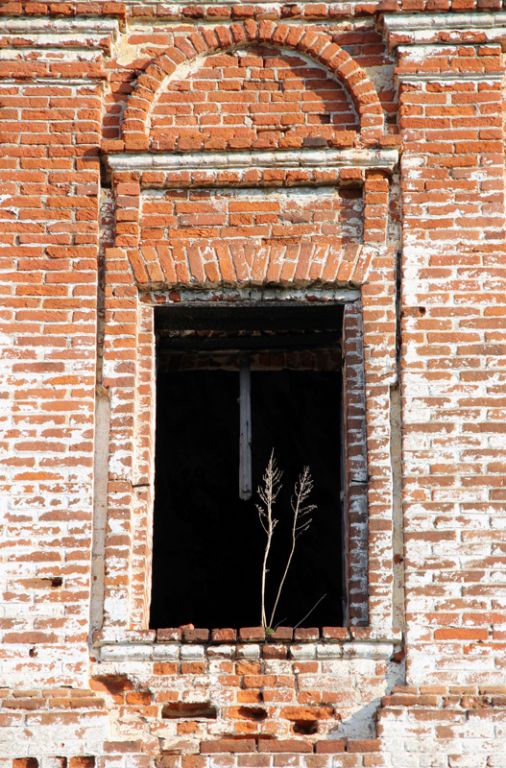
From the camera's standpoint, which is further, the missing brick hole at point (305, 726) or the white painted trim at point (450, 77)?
the white painted trim at point (450, 77)

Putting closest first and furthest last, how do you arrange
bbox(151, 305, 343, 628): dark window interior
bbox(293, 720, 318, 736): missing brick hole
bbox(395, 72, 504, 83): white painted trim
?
bbox(293, 720, 318, 736): missing brick hole, bbox(395, 72, 504, 83): white painted trim, bbox(151, 305, 343, 628): dark window interior

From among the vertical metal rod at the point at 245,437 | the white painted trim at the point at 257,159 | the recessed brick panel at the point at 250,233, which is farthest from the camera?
the vertical metal rod at the point at 245,437

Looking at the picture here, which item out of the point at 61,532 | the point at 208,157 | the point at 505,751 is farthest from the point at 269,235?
the point at 505,751

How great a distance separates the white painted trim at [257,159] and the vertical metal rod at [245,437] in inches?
53.4

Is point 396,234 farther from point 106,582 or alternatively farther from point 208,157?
point 106,582

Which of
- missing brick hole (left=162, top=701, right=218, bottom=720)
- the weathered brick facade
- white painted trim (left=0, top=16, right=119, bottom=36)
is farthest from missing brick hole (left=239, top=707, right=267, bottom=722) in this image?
white painted trim (left=0, top=16, right=119, bottom=36)

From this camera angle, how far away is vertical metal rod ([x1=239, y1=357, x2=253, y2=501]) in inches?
326

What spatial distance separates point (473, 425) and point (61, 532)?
2.09m

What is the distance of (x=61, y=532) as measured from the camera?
23.2 ft

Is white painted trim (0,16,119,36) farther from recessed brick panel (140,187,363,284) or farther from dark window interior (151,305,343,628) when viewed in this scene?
dark window interior (151,305,343,628)

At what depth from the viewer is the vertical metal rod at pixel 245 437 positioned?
27.1 ft

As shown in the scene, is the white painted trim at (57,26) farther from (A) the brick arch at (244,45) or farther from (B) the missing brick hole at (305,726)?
(B) the missing brick hole at (305,726)

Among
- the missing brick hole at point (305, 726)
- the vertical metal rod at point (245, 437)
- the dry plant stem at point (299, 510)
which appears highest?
the vertical metal rod at point (245, 437)

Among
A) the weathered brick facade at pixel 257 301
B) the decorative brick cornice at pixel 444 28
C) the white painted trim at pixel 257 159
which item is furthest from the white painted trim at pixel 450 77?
the white painted trim at pixel 257 159
